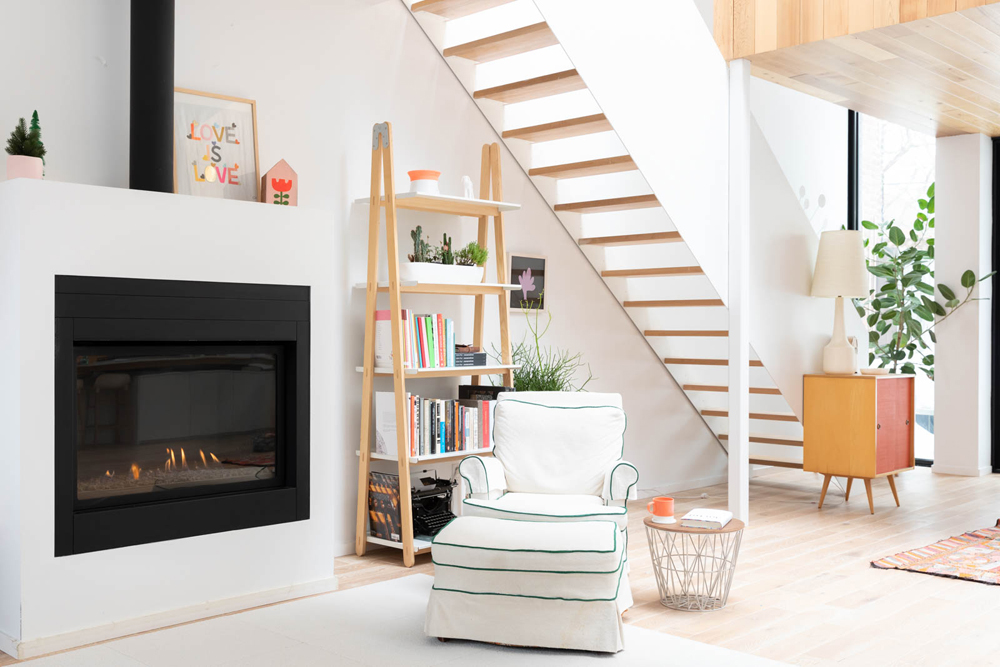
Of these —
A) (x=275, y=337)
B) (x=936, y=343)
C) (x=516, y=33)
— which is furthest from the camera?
(x=936, y=343)

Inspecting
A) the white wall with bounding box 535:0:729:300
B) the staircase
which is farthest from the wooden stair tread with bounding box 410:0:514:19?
the white wall with bounding box 535:0:729:300

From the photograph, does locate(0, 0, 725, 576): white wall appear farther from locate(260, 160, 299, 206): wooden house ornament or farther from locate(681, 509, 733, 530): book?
locate(681, 509, 733, 530): book

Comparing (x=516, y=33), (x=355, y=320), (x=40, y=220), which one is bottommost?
(x=355, y=320)

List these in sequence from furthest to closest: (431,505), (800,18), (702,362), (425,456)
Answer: (702,362) < (800,18) < (431,505) < (425,456)

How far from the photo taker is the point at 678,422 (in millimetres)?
6176

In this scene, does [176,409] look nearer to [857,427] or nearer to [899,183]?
[857,427]

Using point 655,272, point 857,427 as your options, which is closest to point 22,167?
point 655,272

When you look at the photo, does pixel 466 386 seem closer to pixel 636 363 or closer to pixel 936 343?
pixel 636 363

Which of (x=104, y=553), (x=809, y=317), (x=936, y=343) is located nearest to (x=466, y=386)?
(x=104, y=553)

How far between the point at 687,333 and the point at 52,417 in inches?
148

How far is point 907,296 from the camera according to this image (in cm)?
725

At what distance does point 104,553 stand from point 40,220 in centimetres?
114

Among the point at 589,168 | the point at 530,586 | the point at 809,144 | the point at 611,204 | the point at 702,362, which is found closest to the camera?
the point at 530,586

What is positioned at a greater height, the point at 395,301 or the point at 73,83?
the point at 73,83
